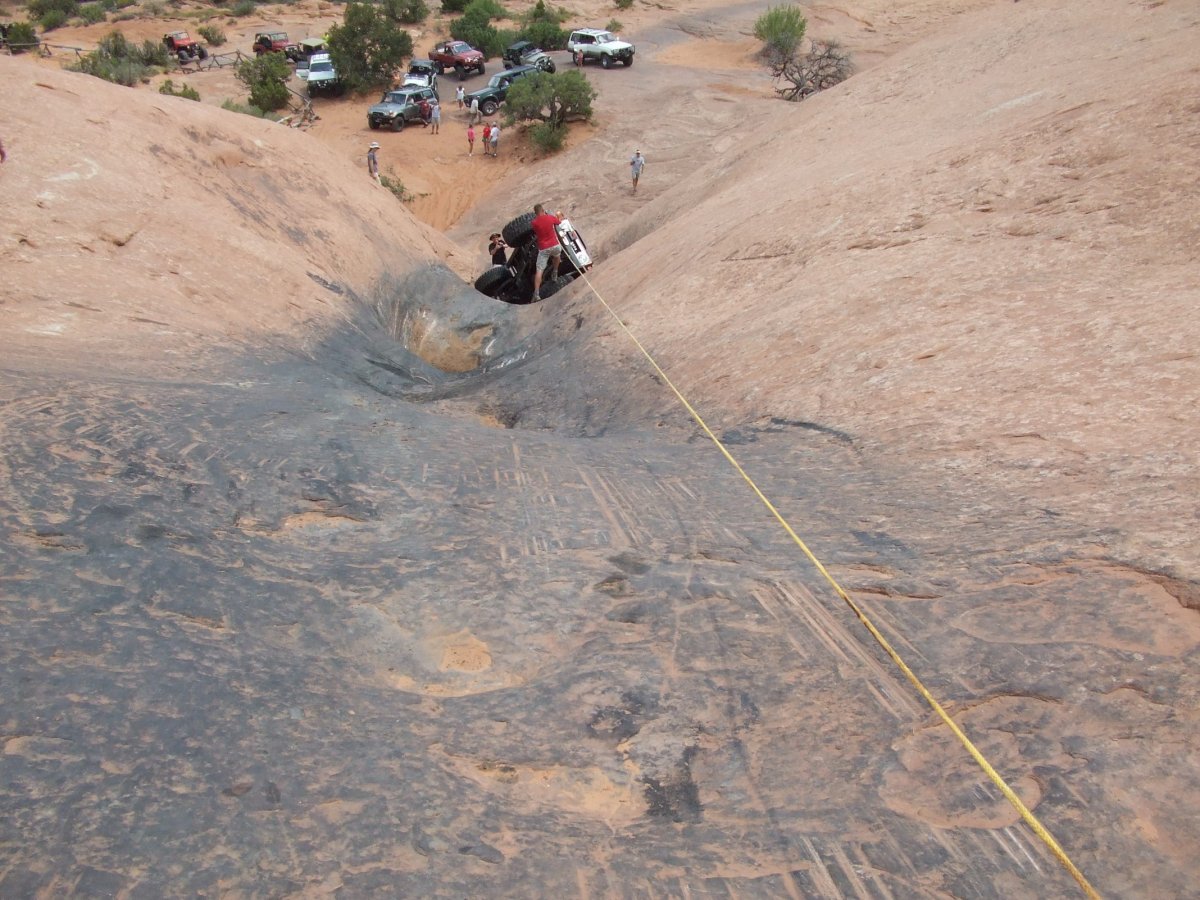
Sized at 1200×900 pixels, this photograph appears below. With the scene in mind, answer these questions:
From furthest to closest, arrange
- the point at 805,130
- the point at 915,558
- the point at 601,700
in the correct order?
the point at 805,130
the point at 915,558
the point at 601,700

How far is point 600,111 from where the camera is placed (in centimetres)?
2698

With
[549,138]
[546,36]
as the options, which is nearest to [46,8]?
[546,36]


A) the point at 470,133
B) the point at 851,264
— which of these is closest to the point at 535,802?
the point at 851,264

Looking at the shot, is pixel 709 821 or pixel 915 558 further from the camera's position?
pixel 915 558

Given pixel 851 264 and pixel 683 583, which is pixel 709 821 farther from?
pixel 851 264

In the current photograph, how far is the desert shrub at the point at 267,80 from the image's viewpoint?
1114 inches

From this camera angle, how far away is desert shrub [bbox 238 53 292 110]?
2830 cm

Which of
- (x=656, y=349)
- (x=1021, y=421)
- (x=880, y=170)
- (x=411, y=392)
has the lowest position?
(x=411, y=392)

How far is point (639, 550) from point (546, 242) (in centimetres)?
887

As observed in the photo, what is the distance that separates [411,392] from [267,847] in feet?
18.2

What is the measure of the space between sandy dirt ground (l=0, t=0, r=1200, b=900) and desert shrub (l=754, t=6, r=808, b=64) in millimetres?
Answer: 25771

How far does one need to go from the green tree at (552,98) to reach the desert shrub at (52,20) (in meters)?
28.9

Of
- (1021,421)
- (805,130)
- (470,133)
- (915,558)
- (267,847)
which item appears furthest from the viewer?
(470,133)

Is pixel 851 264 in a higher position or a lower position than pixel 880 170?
lower
